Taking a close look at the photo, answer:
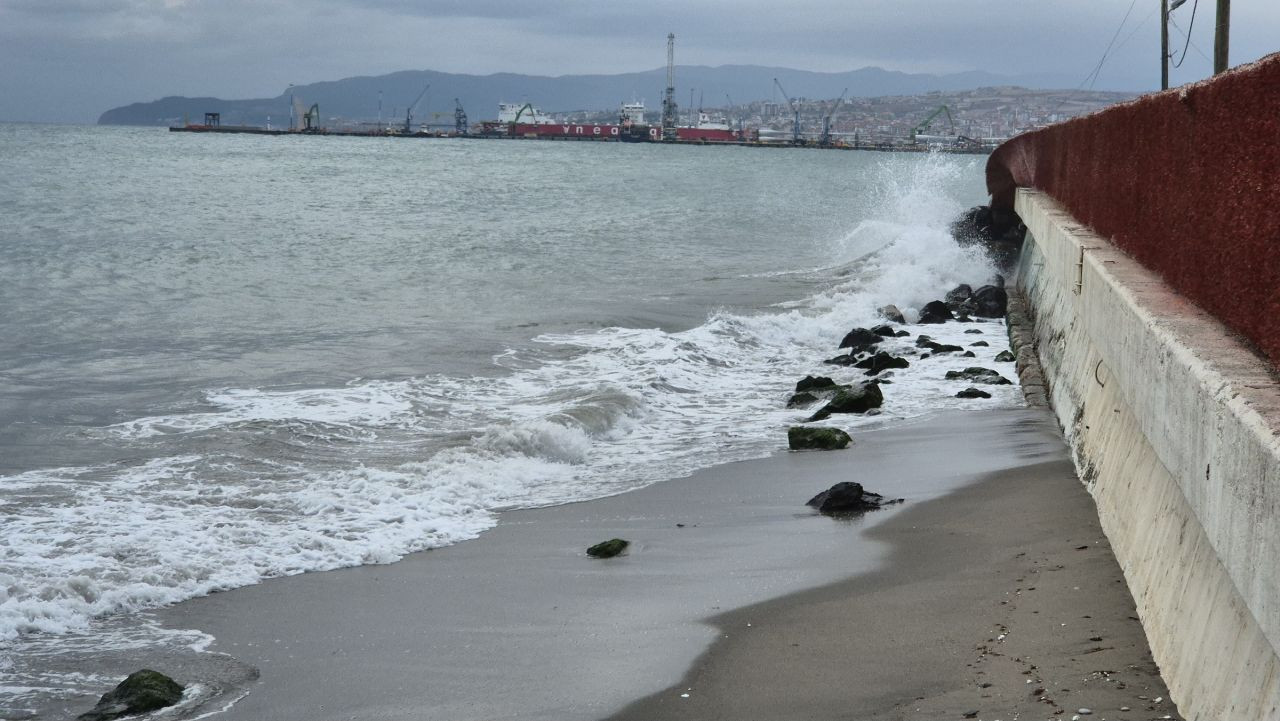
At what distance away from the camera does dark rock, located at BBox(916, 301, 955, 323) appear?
742 inches

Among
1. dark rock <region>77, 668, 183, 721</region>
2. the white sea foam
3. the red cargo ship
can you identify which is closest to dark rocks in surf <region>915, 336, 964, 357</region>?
the white sea foam

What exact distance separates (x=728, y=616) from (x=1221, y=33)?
9.62 metres

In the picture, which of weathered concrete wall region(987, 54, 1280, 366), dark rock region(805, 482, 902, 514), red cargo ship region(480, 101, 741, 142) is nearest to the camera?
weathered concrete wall region(987, 54, 1280, 366)

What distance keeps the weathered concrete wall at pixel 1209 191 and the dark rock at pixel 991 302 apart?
1014 centimetres

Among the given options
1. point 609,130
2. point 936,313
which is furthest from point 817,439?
point 609,130

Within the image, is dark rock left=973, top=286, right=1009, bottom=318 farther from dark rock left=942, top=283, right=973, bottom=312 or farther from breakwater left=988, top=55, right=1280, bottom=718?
breakwater left=988, top=55, right=1280, bottom=718

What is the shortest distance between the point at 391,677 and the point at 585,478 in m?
4.38

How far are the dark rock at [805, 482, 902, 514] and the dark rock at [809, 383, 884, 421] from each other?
11.4 feet

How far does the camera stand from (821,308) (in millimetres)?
21547

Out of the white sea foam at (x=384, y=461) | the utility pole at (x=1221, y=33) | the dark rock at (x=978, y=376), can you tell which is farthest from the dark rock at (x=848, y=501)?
the utility pole at (x=1221, y=33)

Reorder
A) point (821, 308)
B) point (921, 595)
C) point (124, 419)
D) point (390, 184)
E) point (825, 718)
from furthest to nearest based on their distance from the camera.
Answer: point (390, 184) → point (821, 308) → point (124, 419) → point (921, 595) → point (825, 718)

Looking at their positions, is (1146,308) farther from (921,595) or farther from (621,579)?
(621,579)

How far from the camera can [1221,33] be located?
12602 mm

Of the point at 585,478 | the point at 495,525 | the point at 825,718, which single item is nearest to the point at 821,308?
the point at 585,478
